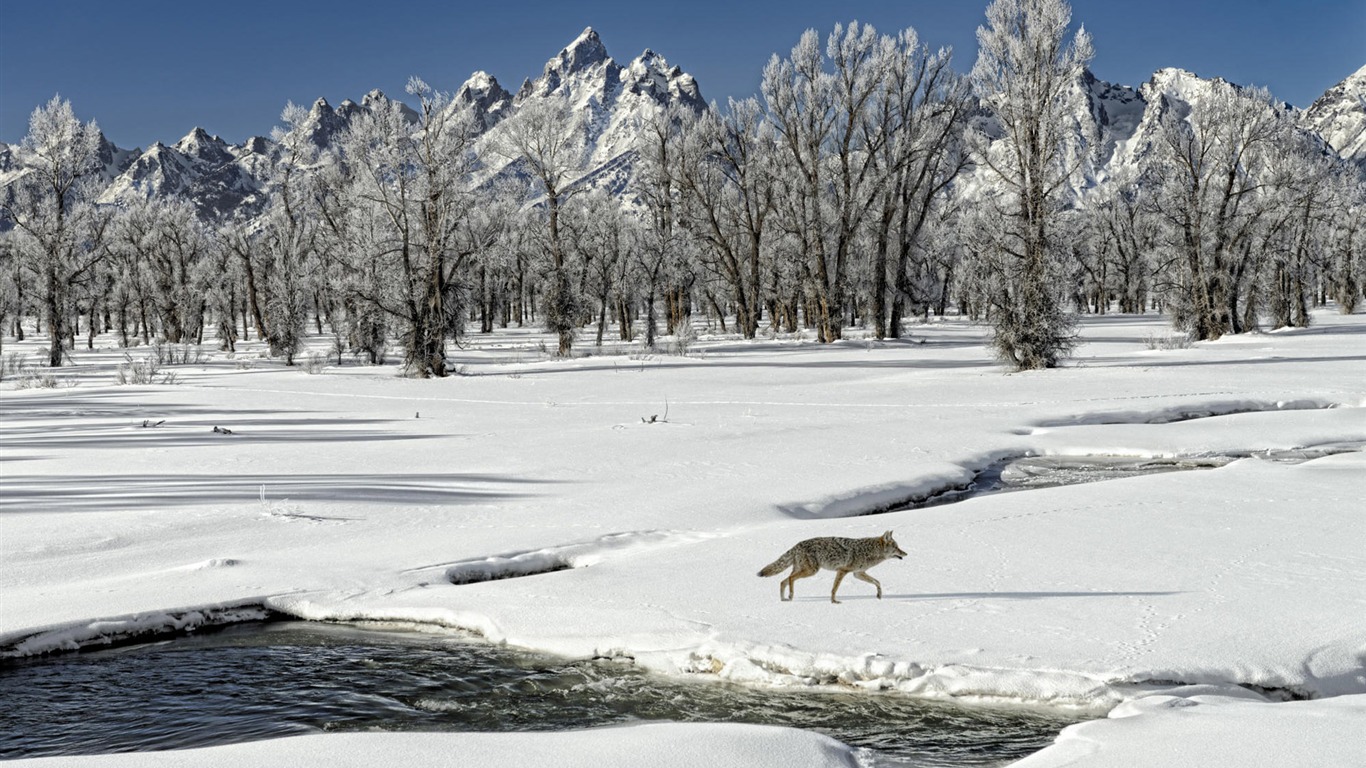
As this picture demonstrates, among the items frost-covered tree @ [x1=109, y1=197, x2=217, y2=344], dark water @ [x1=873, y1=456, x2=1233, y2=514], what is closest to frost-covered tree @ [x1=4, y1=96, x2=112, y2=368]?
frost-covered tree @ [x1=109, y1=197, x2=217, y2=344]

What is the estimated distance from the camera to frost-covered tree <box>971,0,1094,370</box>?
26469mm

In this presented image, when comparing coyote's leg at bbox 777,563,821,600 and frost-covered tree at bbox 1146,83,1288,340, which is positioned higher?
frost-covered tree at bbox 1146,83,1288,340

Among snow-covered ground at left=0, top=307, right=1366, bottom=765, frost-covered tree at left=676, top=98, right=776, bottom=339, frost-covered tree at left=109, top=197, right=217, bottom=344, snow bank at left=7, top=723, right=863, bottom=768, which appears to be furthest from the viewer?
frost-covered tree at left=109, top=197, right=217, bottom=344

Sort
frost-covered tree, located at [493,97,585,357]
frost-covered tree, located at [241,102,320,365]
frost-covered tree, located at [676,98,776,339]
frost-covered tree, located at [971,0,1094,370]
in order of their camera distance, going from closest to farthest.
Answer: frost-covered tree, located at [971,0,1094,370] → frost-covered tree, located at [493,97,585,357] → frost-covered tree, located at [241,102,320,365] → frost-covered tree, located at [676,98,776,339]

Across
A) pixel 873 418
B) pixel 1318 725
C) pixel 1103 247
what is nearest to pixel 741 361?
pixel 873 418

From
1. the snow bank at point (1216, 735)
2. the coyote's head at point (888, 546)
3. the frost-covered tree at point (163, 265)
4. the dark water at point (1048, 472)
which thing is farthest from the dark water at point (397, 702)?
the frost-covered tree at point (163, 265)

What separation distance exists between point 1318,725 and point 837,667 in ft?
8.23

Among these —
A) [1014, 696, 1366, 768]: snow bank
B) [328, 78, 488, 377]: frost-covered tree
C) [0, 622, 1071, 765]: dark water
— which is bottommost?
[0, 622, 1071, 765]: dark water

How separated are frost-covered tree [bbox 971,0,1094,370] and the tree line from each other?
7cm

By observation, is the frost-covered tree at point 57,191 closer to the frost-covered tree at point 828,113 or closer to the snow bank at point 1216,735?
the frost-covered tree at point 828,113

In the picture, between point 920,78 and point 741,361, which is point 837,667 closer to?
point 741,361

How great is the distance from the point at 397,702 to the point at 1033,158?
2562 cm

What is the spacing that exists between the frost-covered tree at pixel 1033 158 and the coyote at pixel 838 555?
805 inches

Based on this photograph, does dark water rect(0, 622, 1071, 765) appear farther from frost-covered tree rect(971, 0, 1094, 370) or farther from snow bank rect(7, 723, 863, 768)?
frost-covered tree rect(971, 0, 1094, 370)
